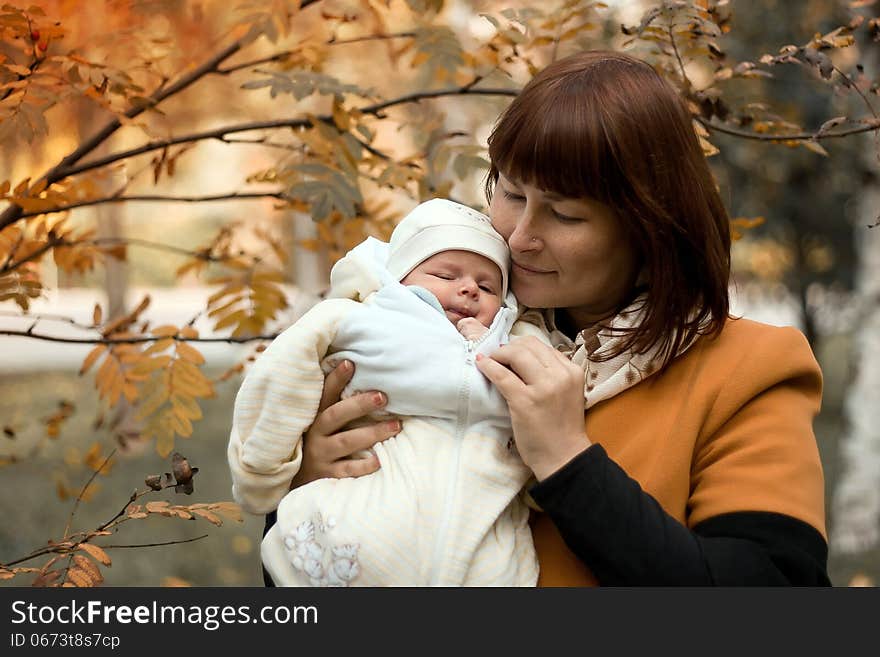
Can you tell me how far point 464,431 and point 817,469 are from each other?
61 cm

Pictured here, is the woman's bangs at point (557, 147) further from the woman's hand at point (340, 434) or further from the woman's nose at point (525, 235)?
the woman's hand at point (340, 434)

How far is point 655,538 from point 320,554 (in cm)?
58

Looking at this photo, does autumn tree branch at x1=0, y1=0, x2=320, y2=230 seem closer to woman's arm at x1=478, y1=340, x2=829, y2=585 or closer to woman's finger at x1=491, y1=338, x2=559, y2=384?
woman's finger at x1=491, y1=338, x2=559, y2=384

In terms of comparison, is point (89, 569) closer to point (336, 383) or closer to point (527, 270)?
point (336, 383)

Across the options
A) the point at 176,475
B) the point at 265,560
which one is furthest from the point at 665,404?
the point at 176,475

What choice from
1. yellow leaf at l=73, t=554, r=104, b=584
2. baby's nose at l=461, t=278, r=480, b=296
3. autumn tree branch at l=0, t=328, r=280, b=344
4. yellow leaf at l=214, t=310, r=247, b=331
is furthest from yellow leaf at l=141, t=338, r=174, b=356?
baby's nose at l=461, t=278, r=480, b=296

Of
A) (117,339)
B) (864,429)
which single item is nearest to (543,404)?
(117,339)

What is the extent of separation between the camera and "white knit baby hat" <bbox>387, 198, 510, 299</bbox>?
74.5 inches

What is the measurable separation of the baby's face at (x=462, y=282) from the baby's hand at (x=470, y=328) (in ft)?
0.10

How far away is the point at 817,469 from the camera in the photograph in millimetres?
1649

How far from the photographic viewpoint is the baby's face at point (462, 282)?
187cm

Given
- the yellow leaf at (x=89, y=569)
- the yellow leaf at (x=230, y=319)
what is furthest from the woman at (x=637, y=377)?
the yellow leaf at (x=230, y=319)

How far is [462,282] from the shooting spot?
1888 mm

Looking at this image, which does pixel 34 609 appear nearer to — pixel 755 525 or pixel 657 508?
pixel 657 508
